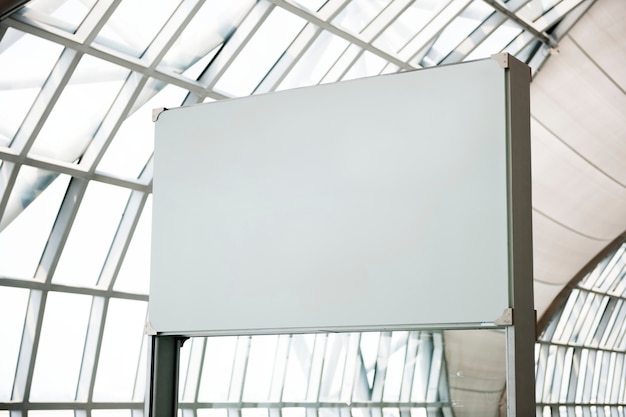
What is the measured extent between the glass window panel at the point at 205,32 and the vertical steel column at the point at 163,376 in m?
10.9

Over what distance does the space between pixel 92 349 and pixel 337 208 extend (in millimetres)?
15714

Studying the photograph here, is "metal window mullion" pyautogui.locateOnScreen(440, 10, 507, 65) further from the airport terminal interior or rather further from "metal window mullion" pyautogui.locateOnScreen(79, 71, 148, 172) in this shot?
"metal window mullion" pyautogui.locateOnScreen(79, 71, 148, 172)

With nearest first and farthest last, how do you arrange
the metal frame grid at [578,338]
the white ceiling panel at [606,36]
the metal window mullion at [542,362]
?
the white ceiling panel at [606,36]
the metal window mullion at [542,362]
the metal frame grid at [578,338]

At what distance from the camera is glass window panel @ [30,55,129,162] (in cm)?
1831

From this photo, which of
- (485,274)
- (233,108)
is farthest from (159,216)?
(485,274)

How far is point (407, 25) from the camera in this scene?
22.5m

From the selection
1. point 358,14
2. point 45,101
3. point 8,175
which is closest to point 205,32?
point 45,101

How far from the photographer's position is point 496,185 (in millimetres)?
7363

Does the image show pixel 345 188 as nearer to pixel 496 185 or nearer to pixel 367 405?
pixel 496 185

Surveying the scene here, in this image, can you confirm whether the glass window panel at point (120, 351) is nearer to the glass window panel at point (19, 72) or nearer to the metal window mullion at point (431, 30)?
the glass window panel at point (19, 72)

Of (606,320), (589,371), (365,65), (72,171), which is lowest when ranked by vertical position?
(72,171)

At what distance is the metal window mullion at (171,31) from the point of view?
17562 mm

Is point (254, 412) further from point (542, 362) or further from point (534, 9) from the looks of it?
point (542, 362)

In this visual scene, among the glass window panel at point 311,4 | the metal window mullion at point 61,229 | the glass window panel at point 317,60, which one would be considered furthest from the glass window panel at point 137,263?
the glass window panel at point 311,4
